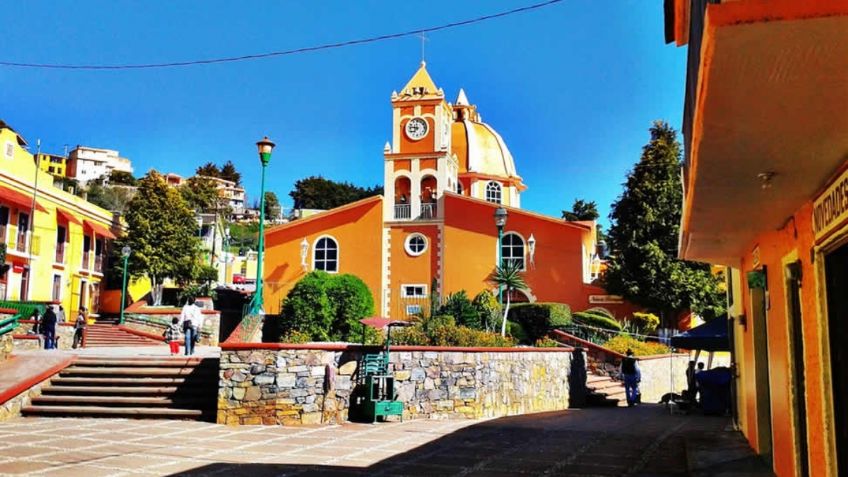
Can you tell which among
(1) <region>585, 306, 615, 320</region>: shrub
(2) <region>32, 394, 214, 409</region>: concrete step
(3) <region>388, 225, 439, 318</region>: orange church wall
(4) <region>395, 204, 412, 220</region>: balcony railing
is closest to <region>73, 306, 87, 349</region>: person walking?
(2) <region>32, 394, 214, 409</region>: concrete step

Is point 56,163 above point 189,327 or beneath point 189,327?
above

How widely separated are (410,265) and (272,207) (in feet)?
180

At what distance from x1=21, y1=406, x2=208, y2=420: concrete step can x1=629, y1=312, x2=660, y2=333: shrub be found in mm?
21863

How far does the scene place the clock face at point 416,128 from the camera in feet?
118

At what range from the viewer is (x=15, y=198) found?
29859mm

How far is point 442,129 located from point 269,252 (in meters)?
10.9

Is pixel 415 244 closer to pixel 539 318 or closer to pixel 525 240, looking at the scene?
pixel 525 240

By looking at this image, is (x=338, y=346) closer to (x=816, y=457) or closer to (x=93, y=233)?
(x=816, y=457)

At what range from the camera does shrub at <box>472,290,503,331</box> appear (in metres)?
22.7

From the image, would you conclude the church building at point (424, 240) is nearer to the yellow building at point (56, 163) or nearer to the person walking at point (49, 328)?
the person walking at point (49, 328)

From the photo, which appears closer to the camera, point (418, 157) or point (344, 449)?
point (344, 449)

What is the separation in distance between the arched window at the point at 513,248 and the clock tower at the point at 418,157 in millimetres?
3496

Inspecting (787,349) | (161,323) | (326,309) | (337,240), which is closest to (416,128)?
(337,240)

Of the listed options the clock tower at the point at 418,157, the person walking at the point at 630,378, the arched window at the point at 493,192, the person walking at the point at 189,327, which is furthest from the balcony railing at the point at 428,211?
the person walking at the point at 189,327
